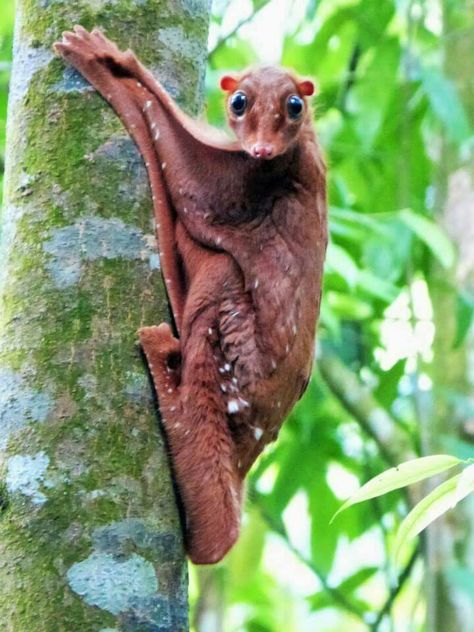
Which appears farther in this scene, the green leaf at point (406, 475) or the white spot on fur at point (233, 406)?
the white spot on fur at point (233, 406)

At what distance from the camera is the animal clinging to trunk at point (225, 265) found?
2355mm

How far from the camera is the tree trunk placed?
4.32 m

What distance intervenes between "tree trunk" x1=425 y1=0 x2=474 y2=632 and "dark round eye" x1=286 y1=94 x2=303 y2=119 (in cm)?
175

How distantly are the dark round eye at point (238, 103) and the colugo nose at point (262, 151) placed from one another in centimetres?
24

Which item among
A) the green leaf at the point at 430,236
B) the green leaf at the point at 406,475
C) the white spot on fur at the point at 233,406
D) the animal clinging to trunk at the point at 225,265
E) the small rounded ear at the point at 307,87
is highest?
the green leaf at the point at 406,475

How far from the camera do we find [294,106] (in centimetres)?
294

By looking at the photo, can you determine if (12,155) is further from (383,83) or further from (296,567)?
(296,567)

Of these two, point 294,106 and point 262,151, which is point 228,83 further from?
point 262,151

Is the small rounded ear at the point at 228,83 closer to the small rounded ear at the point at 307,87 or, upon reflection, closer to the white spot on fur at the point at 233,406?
the small rounded ear at the point at 307,87

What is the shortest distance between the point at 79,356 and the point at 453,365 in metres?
2.81

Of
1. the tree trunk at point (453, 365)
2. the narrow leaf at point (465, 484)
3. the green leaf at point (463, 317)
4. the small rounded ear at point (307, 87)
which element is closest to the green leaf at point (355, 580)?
the tree trunk at point (453, 365)

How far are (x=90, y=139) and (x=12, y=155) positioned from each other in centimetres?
19

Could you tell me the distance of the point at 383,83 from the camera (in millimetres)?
4316

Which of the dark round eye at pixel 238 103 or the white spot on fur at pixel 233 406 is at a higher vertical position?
the dark round eye at pixel 238 103
